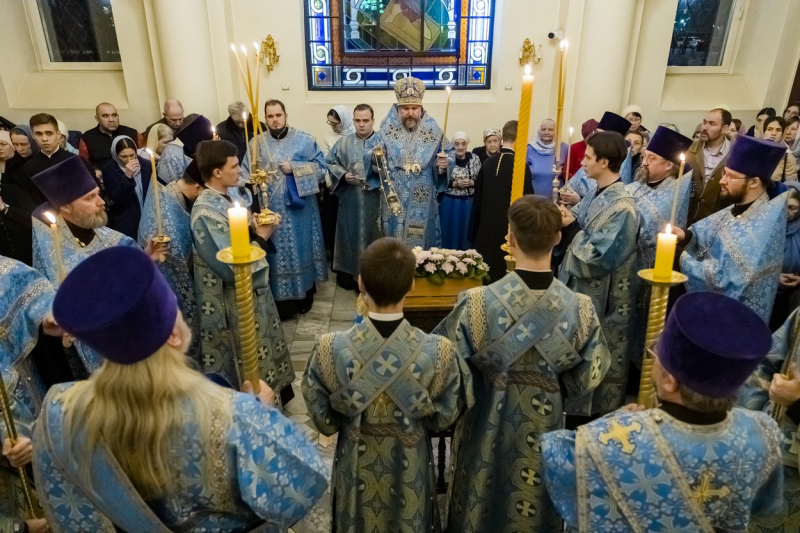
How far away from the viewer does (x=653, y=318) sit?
185cm

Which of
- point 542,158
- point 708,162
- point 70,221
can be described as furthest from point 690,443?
point 708,162

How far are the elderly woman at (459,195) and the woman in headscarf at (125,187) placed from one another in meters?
3.39

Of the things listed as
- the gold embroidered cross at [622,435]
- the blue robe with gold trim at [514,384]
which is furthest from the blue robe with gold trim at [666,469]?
the blue robe with gold trim at [514,384]

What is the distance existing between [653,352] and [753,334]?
0.94ft

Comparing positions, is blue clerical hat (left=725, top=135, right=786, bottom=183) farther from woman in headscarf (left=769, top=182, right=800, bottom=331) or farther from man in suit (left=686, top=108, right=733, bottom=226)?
man in suit (left=686, top=108, right=733, bottom=226)

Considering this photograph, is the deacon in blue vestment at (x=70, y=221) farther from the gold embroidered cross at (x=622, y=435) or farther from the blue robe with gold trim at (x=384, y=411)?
the gold embroidered cross at (x=622, y=435)

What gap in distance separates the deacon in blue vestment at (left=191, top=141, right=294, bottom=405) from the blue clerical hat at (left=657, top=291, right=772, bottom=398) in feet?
8.95

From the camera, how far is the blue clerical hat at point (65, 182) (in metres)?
3.00

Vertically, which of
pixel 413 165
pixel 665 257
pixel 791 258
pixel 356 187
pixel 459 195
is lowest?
pixel 459 195

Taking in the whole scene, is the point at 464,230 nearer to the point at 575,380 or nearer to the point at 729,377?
the point at 575,380

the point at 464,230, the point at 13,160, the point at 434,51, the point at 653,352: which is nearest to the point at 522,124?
the point at 653,352

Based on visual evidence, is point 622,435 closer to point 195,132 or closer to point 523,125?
point 523,125

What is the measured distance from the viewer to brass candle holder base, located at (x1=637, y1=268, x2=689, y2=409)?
1.80 meters

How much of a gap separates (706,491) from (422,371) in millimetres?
1034
